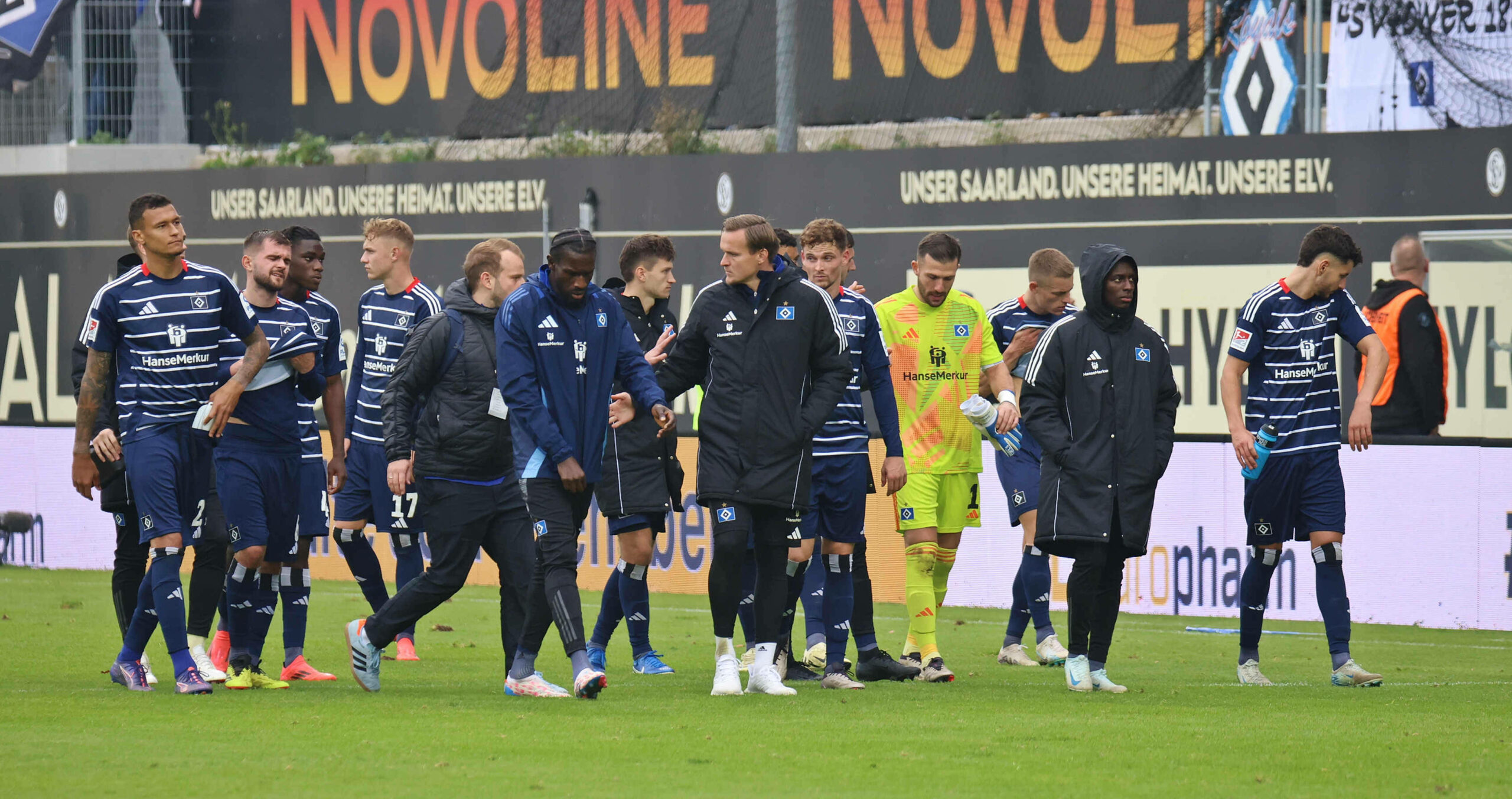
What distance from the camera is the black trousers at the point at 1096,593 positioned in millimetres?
9172

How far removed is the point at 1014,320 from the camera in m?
11.4

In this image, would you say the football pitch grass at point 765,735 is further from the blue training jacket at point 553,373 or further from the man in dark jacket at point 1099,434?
the blue training jacket at point 553,373

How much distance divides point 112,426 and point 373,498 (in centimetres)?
220

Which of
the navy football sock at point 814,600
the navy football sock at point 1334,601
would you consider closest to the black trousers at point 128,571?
the navy football sock at point 814,600

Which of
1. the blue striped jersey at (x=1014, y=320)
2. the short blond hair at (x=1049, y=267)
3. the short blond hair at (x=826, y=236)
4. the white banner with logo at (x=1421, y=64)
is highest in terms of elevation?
the white banner with logo at (x=1421, y=64)

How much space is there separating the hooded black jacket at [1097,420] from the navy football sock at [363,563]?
3885mm

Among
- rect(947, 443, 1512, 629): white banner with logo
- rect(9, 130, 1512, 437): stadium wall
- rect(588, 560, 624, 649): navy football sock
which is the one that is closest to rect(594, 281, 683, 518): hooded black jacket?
rect(588, 560, 624, 649): navy football sock

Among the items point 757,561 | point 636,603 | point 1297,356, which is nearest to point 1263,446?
point 1297,356

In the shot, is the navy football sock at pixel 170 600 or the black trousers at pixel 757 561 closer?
the black trousers at pixel 757 561

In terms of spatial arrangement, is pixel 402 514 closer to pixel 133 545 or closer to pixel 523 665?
pixel 133 545

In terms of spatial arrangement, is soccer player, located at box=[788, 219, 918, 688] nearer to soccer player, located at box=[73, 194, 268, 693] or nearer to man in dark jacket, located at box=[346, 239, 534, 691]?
man in dark jacket, located at box=[346, 239, 534, 691]

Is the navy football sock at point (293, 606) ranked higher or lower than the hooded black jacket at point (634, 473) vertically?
lower

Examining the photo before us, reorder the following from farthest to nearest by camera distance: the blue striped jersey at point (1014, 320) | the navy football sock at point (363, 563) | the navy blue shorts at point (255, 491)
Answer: the blue striped jersey at point (1014, 320) < the navy football sock at point (363, 563) < the navy blue shorts at point (255, 491)

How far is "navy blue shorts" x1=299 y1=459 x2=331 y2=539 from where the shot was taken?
10.5 meters
